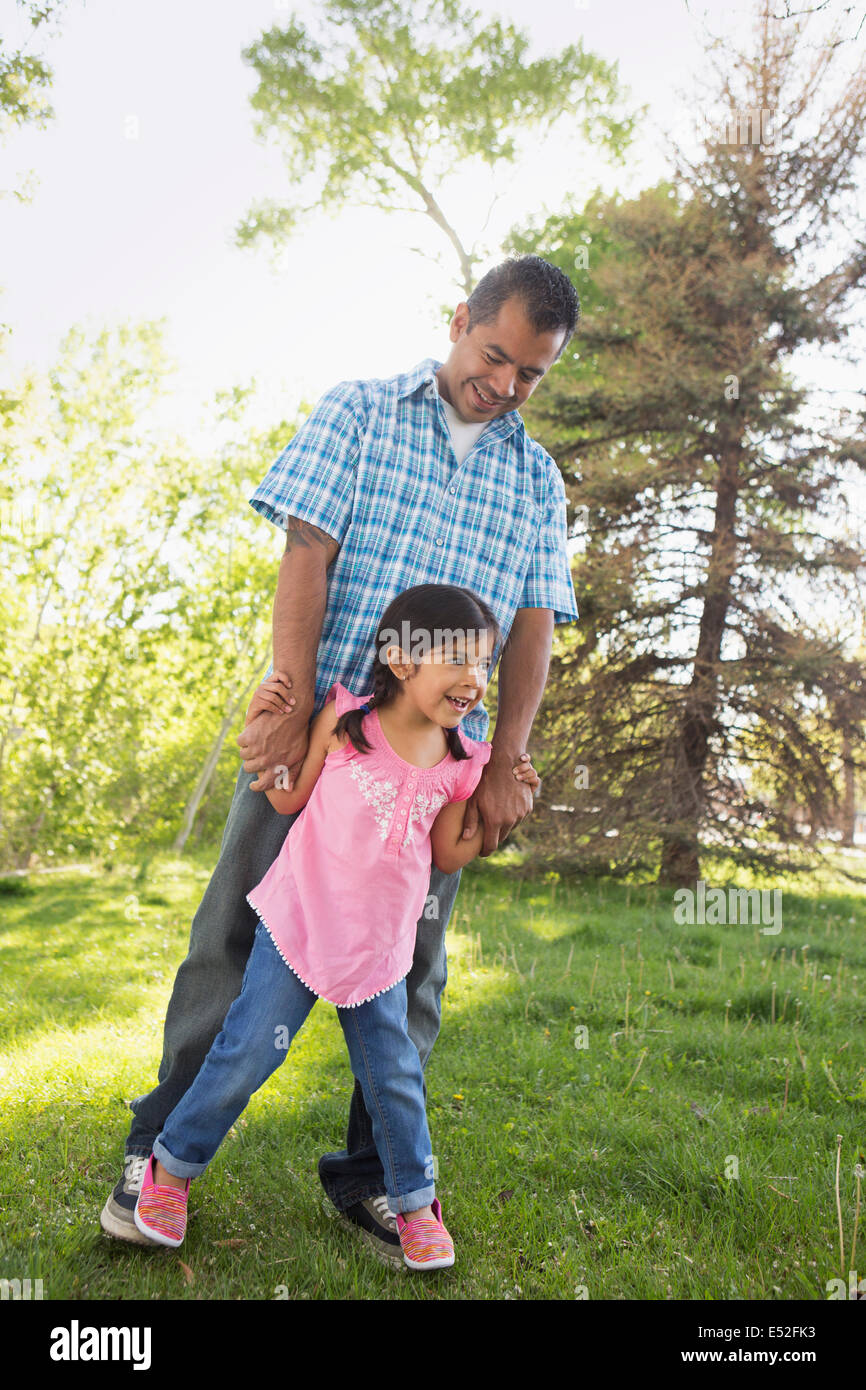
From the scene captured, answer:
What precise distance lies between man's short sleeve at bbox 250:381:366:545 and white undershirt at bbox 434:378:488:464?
249 millimetres

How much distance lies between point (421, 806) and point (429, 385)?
112cm

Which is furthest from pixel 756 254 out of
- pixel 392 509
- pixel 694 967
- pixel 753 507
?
pixel 392 509

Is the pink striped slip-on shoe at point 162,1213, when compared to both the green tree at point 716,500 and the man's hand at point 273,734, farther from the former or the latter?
the green tree at point 716,500

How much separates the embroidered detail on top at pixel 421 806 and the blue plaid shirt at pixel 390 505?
26cm

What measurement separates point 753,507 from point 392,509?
7.83m

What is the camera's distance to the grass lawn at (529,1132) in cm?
227

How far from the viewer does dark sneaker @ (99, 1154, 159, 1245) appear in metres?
2.27

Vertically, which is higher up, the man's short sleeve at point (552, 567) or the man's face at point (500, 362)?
the man's face at point (500, 362)

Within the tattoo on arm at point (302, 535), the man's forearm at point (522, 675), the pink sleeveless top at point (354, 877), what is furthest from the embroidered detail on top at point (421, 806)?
the tattoo on arm at point (302, 535)

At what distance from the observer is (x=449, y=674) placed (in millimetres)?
2182

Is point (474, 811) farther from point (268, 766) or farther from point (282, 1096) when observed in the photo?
point (282, 1096)

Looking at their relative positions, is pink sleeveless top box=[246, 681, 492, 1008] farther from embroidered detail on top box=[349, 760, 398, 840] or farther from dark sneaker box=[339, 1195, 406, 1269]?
dark sneaker box=[339, 1195, 406, 1269]

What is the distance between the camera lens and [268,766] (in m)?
2.27
